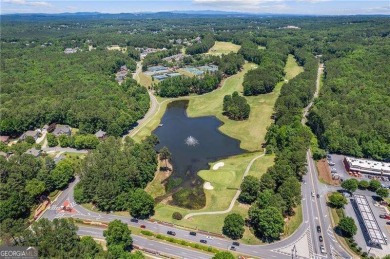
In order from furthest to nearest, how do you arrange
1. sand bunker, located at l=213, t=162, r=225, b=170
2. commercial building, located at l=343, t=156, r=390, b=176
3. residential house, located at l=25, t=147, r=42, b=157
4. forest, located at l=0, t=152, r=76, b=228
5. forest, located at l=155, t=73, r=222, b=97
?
1. forest, located at l=155, t=73, r=222, b=97
2. residential house, located at l=25, t=147, r=42, b=157
3. sand bunker, located at l=213, t=162, r=225, b=170
4. commercial building, located at l=343, t=156, r=390, b=176
5. forest, located at l=0, t=152, r=76, b=228

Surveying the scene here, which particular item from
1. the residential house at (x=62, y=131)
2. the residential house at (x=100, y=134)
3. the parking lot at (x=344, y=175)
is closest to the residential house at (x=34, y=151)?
the residential house at (x=62, y=131)

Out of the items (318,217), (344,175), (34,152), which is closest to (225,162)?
(318,217)

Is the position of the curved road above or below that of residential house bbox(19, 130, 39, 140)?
below

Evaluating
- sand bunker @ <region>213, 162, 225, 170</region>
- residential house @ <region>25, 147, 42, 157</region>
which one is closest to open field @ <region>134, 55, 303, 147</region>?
sand bunker @ <region>213, 162, 225, 170</region>

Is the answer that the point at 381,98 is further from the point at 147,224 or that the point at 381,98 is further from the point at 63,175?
the point at 63,175

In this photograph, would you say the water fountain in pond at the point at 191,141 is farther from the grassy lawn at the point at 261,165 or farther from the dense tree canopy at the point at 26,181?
the dense tree canopy at the point at 26,181

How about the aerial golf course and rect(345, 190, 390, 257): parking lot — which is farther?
the aerial golf course

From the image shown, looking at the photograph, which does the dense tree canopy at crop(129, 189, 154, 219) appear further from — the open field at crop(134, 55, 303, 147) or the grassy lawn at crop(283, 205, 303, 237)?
the open field at crop(134, 55, 303, 147)

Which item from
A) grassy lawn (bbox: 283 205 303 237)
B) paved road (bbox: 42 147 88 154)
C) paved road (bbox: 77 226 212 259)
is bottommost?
paved road (bbox: 42 147 88 154)

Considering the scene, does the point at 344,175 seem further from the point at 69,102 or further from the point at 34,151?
the point at 69,102
